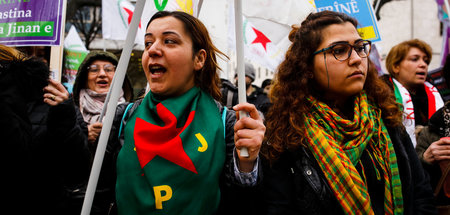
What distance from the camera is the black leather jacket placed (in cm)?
154

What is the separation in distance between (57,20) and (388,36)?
2012 cm

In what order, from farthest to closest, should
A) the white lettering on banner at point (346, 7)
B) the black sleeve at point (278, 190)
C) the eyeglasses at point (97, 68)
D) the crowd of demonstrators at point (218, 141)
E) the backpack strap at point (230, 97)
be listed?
the backpack strap at point (230, 97) → the eyeglasses at point (97, 68) → the white lettering on banner at point (346, 7) → the black sleeve at point (278, 190) → the crowd of demonstrators at point (218, 141)

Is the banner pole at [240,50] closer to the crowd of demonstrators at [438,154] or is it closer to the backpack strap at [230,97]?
the crowd of demonstrators at [438,154]

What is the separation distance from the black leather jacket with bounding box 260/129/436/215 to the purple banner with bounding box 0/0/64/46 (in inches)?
74.2

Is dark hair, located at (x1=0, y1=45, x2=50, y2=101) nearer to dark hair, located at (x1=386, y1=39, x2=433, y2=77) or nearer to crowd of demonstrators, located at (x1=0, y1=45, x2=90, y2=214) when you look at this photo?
crowd of demonstrators, located at (x1=0, y1=45, x2=90, y2=214)

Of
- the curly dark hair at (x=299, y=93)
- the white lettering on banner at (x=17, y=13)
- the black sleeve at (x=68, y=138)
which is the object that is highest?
the white lettering on banner at (x=17, y=13)

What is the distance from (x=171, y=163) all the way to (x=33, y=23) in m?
1.82

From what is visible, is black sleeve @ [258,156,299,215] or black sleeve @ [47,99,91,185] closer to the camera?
black sleeve @ [258,156,299,215]

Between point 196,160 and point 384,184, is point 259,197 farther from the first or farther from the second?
point 384,184

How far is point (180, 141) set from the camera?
148 cm

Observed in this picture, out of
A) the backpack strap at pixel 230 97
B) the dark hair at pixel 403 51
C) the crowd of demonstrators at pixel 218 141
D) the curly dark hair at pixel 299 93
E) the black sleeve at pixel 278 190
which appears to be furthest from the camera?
the backpack strap at pixel 230 97

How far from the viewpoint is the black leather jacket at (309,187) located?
154 centimetres

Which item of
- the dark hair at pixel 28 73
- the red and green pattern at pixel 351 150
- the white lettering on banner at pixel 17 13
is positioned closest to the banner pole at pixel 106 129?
the dark hair at pixel 28 73

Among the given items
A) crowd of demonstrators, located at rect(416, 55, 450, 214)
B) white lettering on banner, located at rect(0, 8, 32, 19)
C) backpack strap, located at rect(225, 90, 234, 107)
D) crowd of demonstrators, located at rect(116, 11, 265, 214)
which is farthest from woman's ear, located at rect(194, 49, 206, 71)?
backpack strap, located at rect(225, 90, 234, 107)
